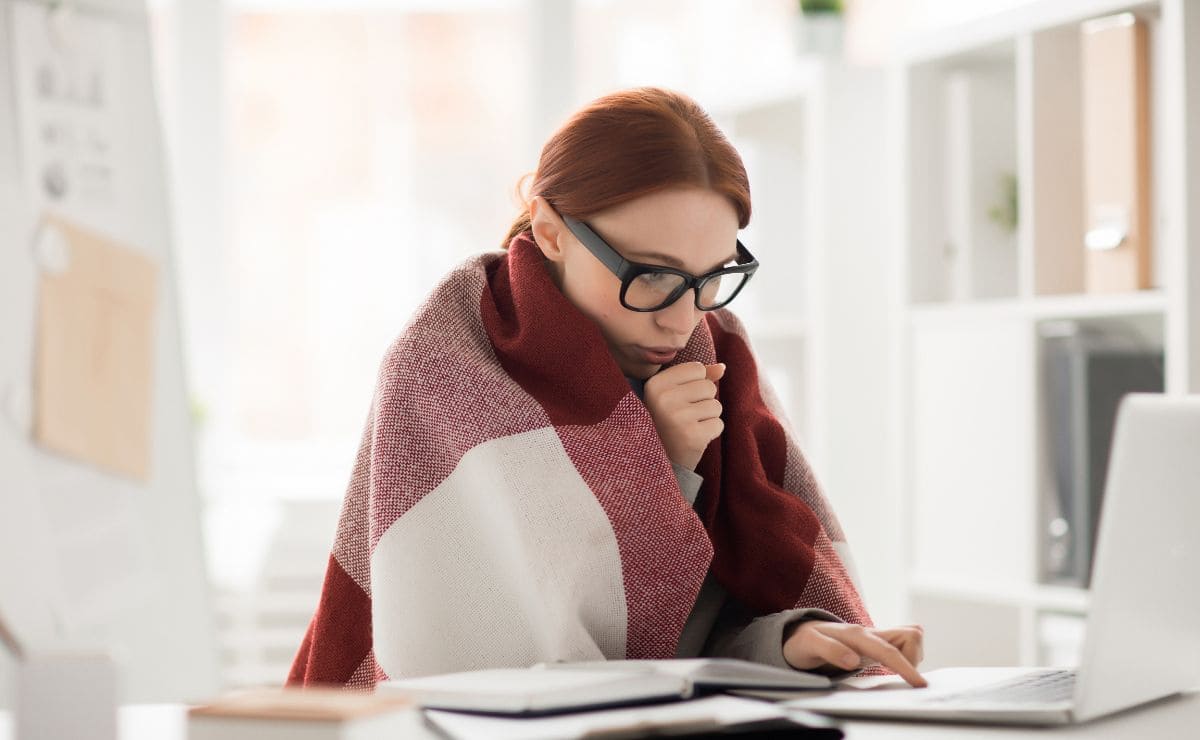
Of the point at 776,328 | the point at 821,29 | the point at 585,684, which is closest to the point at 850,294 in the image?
the point at 776,328

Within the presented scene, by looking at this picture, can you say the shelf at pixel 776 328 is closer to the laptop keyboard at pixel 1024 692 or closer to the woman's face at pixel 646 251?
the woman's face at pixel 646 251

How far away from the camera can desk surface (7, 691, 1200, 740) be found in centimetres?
87

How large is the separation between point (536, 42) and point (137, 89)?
5.45ft

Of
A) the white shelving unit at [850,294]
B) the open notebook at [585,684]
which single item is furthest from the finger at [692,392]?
the white shelving unit at [850,294]

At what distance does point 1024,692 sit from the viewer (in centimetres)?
98

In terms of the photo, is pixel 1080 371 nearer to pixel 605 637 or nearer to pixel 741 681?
pixel 605 637

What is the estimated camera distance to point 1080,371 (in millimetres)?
2090

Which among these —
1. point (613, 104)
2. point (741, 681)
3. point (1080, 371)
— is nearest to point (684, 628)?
point (741, 681)

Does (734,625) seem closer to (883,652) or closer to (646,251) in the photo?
(883,652)

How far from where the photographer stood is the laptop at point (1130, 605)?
2.80 feet

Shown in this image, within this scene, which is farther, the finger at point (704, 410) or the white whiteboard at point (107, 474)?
the white whiteboard at point (107, 474)

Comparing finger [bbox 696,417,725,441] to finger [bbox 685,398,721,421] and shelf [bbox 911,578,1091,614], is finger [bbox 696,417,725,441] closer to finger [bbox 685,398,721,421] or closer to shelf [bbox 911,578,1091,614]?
finger [bbox 685,398,721,421]

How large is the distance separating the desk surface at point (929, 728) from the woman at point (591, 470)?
17cm

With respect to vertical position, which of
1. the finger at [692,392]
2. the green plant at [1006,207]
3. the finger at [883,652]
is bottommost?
the finger at [883,652]
